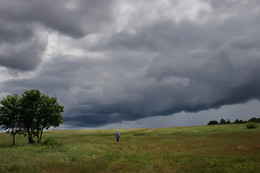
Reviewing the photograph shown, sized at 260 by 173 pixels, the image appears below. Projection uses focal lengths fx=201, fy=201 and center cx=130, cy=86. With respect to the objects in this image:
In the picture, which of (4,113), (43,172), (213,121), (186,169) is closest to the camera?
(43,172)

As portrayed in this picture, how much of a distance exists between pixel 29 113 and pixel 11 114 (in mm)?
3506

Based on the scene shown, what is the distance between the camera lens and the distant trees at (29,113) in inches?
1726

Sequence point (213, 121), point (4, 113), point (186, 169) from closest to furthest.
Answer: point (186, 169) < point (4, 113) < point (213, 121)

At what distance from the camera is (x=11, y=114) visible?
4378 cm

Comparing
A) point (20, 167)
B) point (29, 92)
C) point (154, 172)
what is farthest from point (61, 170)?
point (29, 92)

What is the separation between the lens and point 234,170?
15.1m

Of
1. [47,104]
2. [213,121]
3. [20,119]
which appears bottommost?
[213,121]

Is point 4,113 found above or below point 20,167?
above

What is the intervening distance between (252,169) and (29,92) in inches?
1735

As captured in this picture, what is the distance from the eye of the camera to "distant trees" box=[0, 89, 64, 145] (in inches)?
1726

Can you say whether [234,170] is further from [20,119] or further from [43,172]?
[20,119]

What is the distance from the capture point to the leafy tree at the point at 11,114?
4344 cm

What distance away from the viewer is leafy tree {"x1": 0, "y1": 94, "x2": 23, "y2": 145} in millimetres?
43438

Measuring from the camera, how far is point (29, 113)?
45500 millimetres
